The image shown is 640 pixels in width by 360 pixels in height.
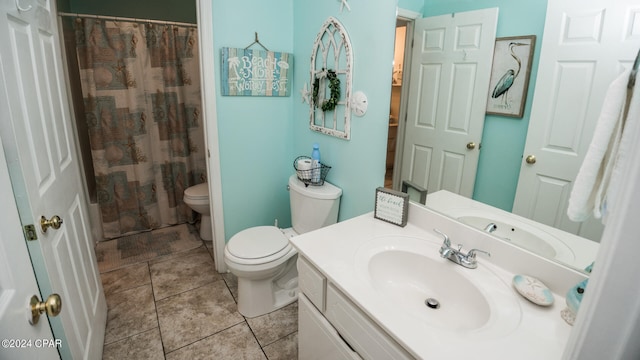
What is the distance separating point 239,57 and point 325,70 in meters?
0.58

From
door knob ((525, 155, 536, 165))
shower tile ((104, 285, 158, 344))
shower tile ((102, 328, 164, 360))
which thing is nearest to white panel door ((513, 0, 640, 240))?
door knob ((525, 155, 536, 165))

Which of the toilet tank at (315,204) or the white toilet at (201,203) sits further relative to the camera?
the white toilet at (201,203)

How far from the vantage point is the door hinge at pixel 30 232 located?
35.6 inches

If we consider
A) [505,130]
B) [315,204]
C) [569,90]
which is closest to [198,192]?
[315,204]

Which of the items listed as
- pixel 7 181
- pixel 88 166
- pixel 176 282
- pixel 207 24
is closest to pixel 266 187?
pixel 176 282

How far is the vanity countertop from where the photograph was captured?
0.79 meters

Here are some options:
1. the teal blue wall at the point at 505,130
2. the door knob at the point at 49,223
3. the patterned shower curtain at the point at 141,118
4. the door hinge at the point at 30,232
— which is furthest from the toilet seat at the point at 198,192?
the teal blue wall at the point at 505,130

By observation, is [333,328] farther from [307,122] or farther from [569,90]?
[307,122]

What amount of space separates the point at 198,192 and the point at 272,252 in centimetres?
125

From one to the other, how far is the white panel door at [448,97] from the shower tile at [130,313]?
1741 millimetres

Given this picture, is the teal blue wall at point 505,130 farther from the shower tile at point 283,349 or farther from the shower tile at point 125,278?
the shower tile at point 125,278

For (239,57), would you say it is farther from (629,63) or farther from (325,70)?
(629,63)

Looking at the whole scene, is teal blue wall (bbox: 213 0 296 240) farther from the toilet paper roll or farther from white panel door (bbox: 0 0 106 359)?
white panel door (bbox: 0 0 106 359)

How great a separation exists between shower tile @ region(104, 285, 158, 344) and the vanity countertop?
124 cm
